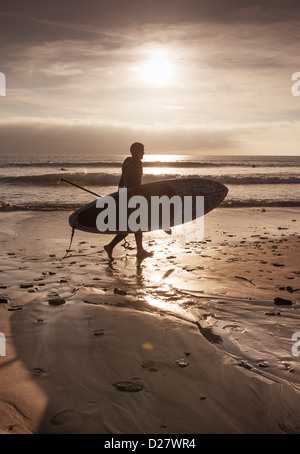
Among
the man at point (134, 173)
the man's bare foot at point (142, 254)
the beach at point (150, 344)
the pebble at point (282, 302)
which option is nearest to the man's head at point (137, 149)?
the man at point (134, 173)

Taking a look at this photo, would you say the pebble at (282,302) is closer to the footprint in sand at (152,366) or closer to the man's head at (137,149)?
the footprint in sand at (152,366)

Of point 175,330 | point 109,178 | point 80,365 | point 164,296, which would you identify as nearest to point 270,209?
point 164,296

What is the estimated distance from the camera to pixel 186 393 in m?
3.08

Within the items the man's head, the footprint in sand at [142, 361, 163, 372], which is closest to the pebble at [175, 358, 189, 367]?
the footprint in sand at [142, 361, 163, 372]

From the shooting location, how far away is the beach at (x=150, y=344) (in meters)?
2.79

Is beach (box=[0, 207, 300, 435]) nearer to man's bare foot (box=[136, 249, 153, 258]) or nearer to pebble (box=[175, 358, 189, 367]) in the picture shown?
pebble (box=[175, 358, 189, 367])

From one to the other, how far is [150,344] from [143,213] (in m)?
5.36

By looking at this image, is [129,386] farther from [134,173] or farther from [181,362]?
[134,173]

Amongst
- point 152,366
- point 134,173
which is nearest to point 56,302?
point 152,366

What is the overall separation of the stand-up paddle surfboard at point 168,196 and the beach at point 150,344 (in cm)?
122

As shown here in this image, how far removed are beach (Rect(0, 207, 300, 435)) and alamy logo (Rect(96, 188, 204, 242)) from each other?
3.80ft

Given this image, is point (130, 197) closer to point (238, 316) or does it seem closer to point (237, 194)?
point (238, 316)

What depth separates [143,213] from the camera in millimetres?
9055

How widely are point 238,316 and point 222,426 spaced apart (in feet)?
7.01
